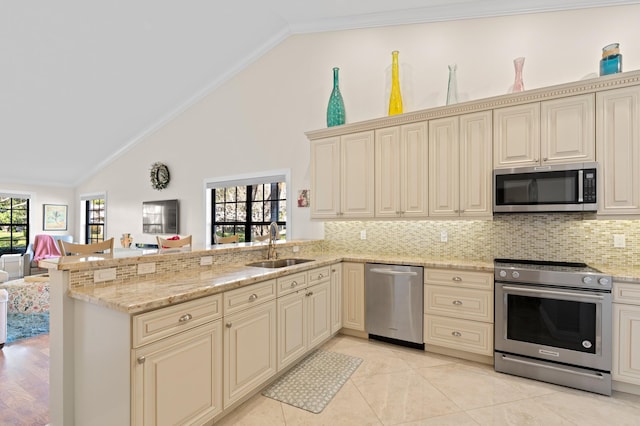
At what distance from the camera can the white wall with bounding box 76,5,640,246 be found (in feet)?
9.74

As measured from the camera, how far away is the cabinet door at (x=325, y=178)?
3.68 meters

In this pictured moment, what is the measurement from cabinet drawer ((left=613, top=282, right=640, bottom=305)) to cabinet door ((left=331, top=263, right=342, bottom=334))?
2264mm

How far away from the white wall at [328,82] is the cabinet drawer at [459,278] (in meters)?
1.64

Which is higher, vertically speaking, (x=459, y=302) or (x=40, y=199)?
(x=40, y=199)

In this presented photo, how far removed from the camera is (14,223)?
291 inches

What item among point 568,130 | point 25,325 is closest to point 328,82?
point 568,130

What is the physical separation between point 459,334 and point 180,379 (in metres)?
2.38

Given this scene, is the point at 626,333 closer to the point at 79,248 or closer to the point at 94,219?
the point at 79,248

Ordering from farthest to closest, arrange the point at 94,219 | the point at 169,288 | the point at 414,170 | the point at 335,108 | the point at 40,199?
the point at 94,219
the point at 40,199
the point at 335,108
the point at 414,170
the point at 169,288

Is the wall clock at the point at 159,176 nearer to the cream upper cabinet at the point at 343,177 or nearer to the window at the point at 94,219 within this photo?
the window at the point at 94,219

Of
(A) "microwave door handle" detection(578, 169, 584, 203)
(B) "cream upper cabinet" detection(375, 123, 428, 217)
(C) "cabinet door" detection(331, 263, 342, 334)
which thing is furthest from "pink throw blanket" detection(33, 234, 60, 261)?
(A) "microwave door handle" detection(578, 169, 584, 203)

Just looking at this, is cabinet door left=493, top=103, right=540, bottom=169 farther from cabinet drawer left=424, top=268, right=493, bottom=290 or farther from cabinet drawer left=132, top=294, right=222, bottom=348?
cabinet drawer left=132, top=294, right=222, bottom=348

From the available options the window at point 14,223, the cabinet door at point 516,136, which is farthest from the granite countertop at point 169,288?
the window at point 14,223

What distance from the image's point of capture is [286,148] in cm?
449
